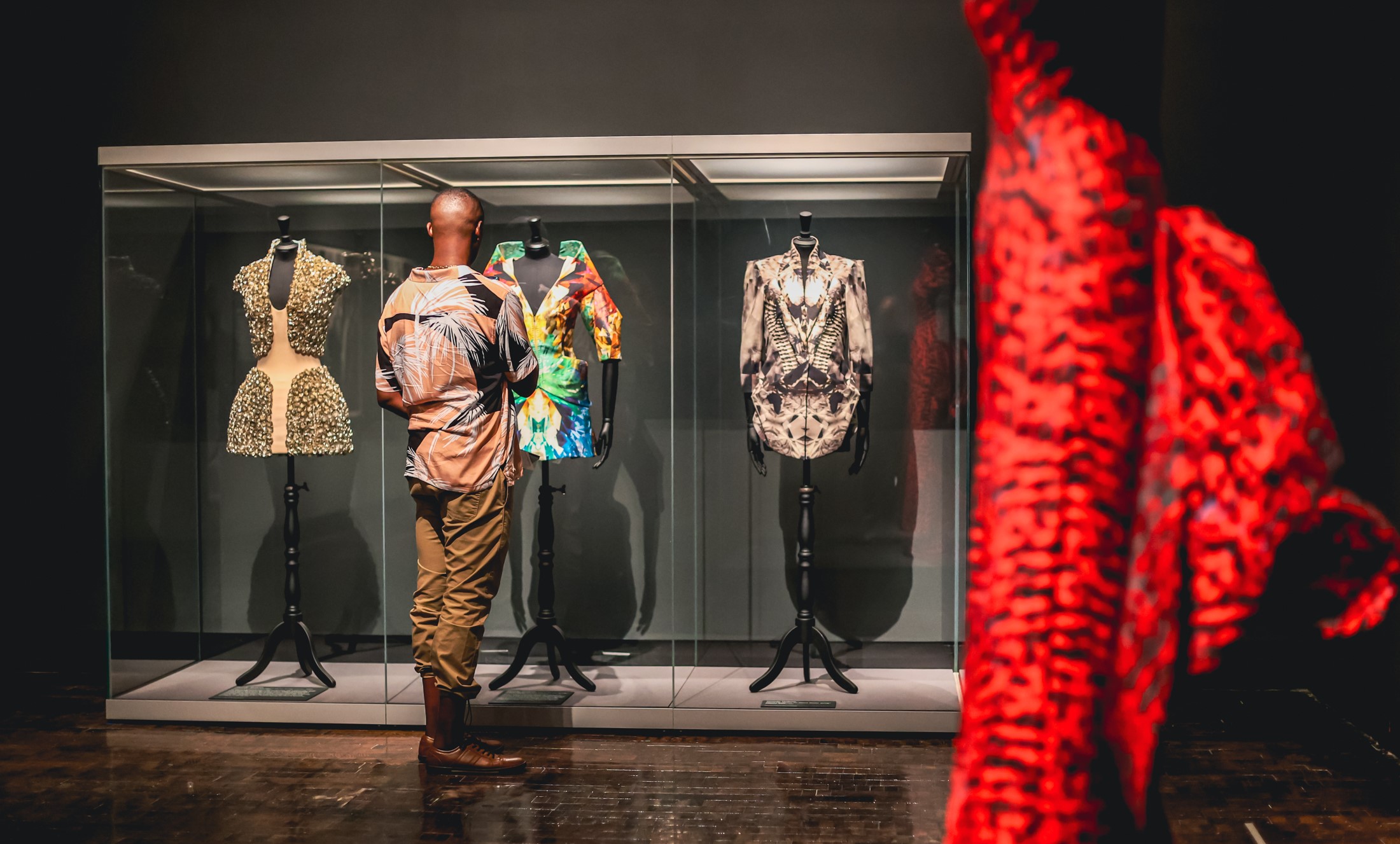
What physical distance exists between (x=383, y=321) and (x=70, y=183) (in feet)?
7.92

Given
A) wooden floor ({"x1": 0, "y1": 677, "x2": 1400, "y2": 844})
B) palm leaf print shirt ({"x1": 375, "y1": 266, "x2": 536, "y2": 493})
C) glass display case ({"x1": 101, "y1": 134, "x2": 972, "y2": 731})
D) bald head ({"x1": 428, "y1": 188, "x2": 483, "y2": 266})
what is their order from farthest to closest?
glass display case ({"x1": 101, "y1": 134, "x2": 972, "y2": 731}), bald head ({"x1": 428, "y1": 188, "x2": 483, "y2": 266}), palm leaf print shirt ({"x1": 375, "y1": 266, "x2": 536, "y2": 493}), wooden floor ({"x1": 0, "y1": 677, "x2": 1400, "y2": 844})

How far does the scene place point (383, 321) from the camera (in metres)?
3.32

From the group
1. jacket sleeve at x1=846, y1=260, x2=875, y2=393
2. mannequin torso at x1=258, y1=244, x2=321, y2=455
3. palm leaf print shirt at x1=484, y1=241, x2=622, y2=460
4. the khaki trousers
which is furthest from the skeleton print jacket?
mannequin torso at x1=258, y1=244, x2=321, y2=455

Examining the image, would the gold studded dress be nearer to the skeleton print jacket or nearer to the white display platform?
the white display platform

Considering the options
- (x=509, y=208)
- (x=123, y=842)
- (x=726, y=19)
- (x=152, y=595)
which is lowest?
(x=123, y=842)

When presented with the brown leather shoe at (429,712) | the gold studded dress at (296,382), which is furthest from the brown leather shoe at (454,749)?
the gold studded dress at (296,382)

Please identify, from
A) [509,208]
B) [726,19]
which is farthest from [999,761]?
[726,19]

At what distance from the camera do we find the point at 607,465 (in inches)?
164

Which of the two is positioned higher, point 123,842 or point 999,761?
point 999,761

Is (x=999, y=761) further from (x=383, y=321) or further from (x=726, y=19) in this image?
(x=726, y=19)

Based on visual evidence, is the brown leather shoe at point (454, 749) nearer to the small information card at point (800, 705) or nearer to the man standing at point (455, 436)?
the man standing at point (455, 436)

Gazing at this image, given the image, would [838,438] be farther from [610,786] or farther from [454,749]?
[454,749]

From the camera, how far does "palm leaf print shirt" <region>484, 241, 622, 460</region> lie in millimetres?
3834

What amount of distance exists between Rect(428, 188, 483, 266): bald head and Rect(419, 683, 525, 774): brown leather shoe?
4.68 ft
